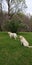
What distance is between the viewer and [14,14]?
26.6 m

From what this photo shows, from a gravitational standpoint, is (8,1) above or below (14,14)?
above

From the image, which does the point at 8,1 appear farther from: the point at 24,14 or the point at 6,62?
the point at 6,62

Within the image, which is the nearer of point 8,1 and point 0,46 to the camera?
point 0,46

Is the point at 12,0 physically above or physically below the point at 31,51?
above

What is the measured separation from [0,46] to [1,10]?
18005 mm

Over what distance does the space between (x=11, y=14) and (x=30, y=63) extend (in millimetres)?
20856

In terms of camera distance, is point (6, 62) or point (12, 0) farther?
point (12, 0)

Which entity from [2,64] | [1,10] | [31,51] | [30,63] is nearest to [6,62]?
[2,64]

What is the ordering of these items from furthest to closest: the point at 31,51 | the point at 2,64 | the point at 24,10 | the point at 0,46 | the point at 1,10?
the point at 24,10 → the point at 1,10 → the point at 0,46 → the point at 31,51 → the point at 2,64

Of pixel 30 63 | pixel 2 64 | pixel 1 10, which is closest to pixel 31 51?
pixel 30 63

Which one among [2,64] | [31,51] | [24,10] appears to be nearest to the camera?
[2,64]

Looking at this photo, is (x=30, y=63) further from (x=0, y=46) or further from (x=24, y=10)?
(x=24, y=10)

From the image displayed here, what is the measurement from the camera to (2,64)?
19.8 feet

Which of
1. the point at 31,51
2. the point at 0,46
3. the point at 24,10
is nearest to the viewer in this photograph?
the point at 31,51
